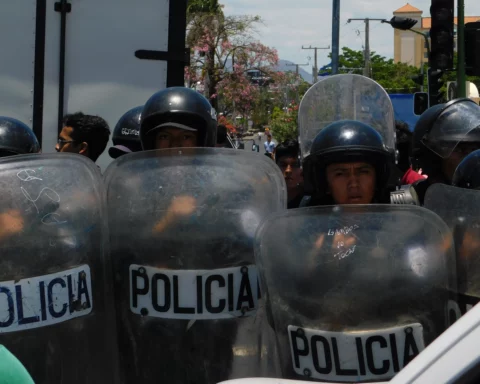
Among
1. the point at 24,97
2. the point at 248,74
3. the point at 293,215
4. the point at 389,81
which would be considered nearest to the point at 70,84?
the point at 24,97

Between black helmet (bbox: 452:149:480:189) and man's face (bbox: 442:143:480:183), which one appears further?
man's face (bbox: 442:143:480:183)

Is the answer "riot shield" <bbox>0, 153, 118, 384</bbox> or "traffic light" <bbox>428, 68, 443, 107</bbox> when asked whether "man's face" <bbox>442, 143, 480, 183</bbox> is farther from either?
"traffic light" <bbox>428, 68, 443, 107</bbox>

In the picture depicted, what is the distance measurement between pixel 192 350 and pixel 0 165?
0.87 m

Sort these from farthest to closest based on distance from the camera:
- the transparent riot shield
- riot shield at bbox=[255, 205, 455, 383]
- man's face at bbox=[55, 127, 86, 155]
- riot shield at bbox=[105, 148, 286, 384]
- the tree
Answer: the tree < man's face at bbox=[55, 127, 86, 155] < riot shield at bbox=[105, 148, 286, 384] < the transparent riot shield < riot shield at bbox=[255, 205, 455, 383]

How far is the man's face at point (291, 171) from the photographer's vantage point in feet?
21.5

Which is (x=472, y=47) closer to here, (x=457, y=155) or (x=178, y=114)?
(x=457, y=155)

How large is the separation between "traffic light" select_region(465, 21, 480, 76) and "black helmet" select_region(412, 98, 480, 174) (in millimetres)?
6950

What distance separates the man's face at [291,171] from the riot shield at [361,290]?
12.8 ft

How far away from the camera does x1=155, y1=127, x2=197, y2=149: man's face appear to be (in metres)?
3.80

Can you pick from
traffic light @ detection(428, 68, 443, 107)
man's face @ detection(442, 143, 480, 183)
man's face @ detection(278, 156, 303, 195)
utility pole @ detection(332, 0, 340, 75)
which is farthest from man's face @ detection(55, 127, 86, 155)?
utility pole @ detection(332, 0, 340, 75)

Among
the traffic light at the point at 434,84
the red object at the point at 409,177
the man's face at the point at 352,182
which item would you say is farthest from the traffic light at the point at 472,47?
the man's face at the point at 352,182

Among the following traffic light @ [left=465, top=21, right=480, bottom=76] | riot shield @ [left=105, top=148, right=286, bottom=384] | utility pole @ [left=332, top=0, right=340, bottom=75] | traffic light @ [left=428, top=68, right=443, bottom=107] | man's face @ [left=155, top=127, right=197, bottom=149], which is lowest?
riot shield @ [left=105, top=148, right=286, bottom=384]

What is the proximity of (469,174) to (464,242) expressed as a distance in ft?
1.22

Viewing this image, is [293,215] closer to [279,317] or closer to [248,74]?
[279,317]
